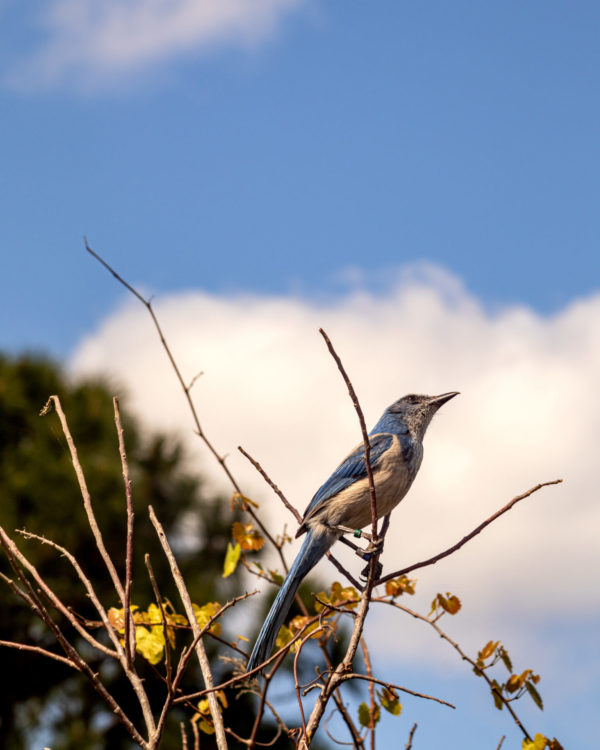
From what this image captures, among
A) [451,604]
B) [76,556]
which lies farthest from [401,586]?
[76,556]

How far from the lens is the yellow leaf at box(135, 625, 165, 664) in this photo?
2.66 meters

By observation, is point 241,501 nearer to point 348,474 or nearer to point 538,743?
point 348,474

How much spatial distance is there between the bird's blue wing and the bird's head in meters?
0.39

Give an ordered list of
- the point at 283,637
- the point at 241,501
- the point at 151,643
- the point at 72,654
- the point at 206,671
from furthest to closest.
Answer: the point at 241,501
the point at 283,637
the point at 151,643
the point at 206,671
the point at 72,654

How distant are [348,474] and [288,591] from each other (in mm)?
800

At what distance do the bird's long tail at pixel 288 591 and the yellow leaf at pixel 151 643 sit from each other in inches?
11.7

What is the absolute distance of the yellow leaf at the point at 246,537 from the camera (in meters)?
3.22

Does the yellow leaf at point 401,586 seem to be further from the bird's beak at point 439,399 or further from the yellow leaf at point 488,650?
the bird's beak at point 439,399

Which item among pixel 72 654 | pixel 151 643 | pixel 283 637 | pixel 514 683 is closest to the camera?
pixel 72 654

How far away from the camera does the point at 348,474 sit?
3.88 m

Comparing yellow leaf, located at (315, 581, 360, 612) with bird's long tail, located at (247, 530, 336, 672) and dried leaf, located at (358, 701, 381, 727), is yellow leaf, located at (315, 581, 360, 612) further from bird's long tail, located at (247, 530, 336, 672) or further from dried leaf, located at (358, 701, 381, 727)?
dried leaf, located at (358, 701, 381, 727)

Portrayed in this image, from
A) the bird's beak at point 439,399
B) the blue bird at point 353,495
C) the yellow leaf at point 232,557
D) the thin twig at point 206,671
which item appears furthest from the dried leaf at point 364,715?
the bird's beak at point 439,399

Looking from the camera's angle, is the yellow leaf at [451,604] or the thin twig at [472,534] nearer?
the thin twig at [472,534]

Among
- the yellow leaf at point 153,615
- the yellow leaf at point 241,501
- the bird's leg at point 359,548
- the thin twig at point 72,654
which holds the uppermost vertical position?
the bird's leg at point 359,548
